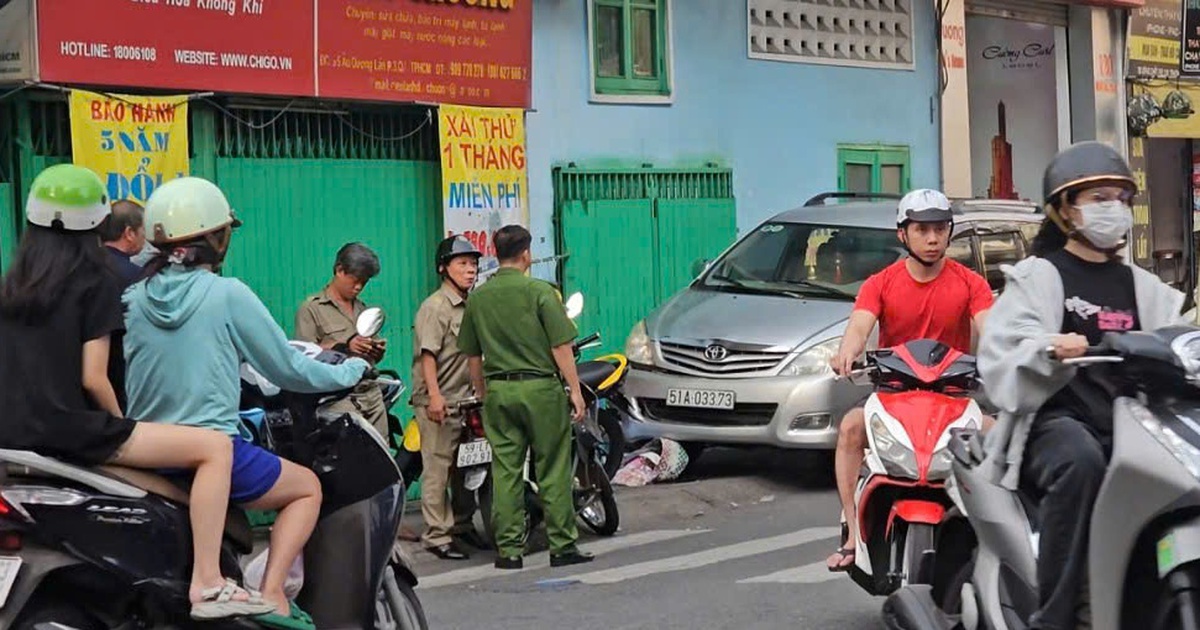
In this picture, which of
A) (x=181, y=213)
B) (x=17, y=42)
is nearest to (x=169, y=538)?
(x=181, y=213)

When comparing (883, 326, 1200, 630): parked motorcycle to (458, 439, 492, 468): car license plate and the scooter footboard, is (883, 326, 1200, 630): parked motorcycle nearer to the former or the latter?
the scooter footboard

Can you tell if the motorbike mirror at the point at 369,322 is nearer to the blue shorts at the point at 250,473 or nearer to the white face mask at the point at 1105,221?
the blue shorts at the point at 250,473

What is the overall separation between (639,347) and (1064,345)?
749 cm

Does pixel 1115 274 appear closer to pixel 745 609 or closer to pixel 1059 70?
pixel 745 609

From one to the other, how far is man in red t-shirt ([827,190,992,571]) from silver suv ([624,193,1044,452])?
3.97 meters

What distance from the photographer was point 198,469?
5.23 metres

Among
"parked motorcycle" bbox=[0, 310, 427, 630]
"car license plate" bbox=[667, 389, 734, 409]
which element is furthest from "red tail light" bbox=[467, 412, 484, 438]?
"parked motorcycle" bbox=[0, 310, 427, 630]

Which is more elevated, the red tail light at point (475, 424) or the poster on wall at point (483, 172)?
the poster on wall at point (483, 172)

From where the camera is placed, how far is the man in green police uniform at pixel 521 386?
9.16m

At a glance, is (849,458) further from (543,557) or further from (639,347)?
(639,347)

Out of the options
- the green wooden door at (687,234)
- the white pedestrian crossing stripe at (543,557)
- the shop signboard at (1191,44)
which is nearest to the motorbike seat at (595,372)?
the white pedestrian crossing stripe at (543,557)

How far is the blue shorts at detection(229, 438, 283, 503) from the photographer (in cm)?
541

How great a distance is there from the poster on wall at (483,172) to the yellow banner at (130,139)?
2.23 metres

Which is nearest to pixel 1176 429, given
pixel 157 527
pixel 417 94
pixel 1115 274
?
pixel 1115 274
